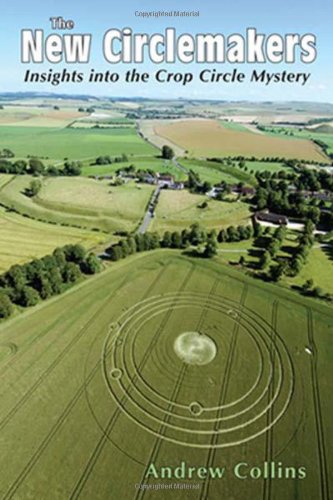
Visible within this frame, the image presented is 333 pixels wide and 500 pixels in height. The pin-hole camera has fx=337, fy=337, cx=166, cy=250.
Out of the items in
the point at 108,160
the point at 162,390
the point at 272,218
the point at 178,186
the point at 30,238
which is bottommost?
the point at 162,390

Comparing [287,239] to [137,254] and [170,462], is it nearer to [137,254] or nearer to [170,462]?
[137,254]

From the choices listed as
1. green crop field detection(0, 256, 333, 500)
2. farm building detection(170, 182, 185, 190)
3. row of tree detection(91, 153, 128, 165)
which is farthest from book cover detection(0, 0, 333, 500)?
row of tree detection(91, 153, 128, 165)

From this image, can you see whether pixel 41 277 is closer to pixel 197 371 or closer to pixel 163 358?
pixel 163 358

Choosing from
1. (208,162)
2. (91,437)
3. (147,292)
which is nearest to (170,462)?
(91,437)

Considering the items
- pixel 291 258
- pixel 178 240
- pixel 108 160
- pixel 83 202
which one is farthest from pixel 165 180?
pixel 291 258

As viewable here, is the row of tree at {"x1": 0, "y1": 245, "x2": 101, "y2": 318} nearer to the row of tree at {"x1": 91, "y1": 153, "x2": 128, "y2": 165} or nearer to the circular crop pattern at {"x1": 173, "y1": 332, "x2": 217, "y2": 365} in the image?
the circular crop pattern at {"x1": 173, "y1": 332, "x2": 217, "y2": 365}

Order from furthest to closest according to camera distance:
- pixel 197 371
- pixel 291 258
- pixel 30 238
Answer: pixel 30 238 < pixel 291 258 < pixel 197 371
